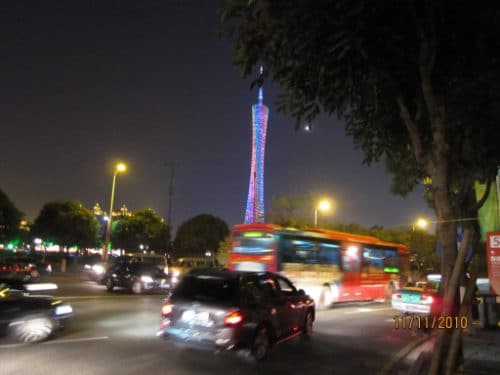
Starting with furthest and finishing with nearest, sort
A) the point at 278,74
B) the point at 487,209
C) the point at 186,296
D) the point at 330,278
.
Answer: the point at 487,209 < the point at 330,278 < the point at 186,296 < the point at 278,74

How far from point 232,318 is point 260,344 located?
38.2 inches

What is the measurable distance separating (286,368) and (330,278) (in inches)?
467

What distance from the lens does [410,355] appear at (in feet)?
33.1

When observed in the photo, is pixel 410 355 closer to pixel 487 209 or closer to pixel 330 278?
pixel 330 278

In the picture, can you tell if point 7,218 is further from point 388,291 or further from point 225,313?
point 225,313

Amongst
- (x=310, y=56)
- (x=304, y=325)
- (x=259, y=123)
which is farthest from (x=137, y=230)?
(x=310, y=56)

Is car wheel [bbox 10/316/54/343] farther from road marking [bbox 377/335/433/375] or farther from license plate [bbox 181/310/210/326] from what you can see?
road marking [bbox 377/335/433/375]

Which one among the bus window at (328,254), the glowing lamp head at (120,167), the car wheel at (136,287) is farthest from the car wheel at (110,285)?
the glowing lamp head at (120,167)

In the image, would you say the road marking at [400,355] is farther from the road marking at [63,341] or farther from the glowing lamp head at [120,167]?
the glowing lamp head at [120,167]

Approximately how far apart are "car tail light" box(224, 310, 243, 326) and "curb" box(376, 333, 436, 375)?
2.56 meters

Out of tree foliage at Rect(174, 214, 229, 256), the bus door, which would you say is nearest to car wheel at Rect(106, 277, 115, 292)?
the bus door

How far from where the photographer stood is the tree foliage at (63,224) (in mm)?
63625

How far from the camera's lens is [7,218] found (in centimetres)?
5244

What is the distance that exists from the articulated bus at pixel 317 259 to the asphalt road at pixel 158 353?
14.6 ft
